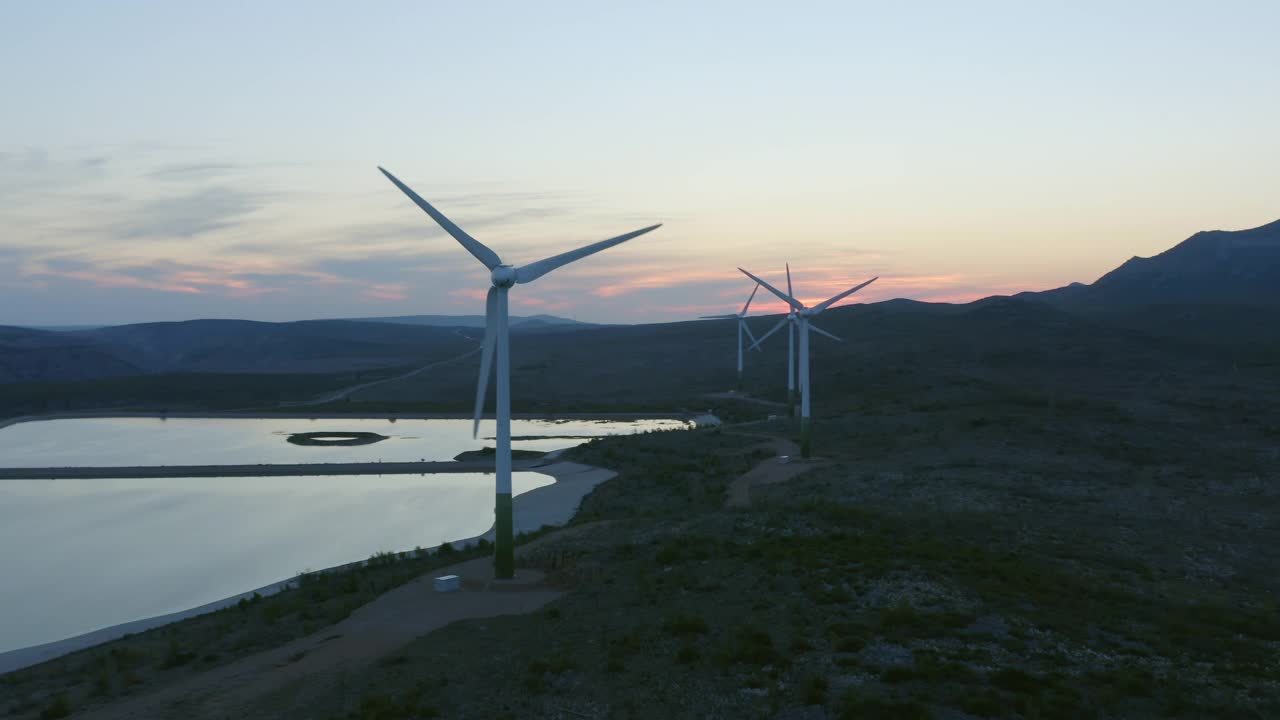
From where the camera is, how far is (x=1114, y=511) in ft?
120

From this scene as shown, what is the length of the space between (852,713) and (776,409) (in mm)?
91167

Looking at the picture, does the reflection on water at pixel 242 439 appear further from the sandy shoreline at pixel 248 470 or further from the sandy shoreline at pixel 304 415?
the sandy shoreline at pixel 248 470

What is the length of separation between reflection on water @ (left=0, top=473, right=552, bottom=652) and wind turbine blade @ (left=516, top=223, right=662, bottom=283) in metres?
19.8

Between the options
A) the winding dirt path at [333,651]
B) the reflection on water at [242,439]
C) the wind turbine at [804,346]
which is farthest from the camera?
the reflection on water at [242,439]

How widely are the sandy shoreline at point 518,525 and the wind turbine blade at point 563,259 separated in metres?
15.8

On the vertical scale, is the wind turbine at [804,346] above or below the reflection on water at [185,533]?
above

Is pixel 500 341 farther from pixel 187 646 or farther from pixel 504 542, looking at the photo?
pixel 187 646

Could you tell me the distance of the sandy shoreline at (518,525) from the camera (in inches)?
1116

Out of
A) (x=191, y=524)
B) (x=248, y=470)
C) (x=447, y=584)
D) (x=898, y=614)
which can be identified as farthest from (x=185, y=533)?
(x=898, y=614)

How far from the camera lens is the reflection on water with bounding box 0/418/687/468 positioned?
78.0m

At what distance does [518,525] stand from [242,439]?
59458 millimetres

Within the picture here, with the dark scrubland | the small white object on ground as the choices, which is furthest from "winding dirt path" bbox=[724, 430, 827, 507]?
the small white object on ground

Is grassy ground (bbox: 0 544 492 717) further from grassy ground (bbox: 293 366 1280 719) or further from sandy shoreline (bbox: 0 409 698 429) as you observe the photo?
sandy shoreline (bbox: 0 409 698 429)

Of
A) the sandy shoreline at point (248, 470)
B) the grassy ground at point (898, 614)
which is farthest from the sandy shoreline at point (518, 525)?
the sandy shoreline at point (248, 470)
